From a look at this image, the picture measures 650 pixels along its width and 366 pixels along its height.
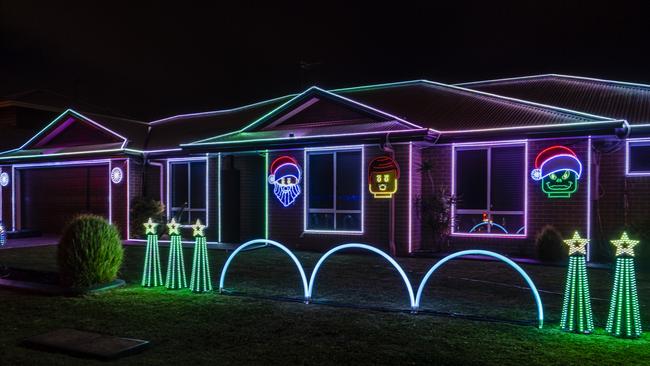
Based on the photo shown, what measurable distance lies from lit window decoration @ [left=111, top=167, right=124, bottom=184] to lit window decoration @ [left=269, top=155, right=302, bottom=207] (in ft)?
21.0

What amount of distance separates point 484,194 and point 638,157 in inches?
158

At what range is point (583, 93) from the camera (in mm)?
16750

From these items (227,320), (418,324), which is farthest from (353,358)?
(227,320)

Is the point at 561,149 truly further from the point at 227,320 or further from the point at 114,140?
the point at 114,140

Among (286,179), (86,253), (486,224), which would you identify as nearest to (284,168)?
(286,179)

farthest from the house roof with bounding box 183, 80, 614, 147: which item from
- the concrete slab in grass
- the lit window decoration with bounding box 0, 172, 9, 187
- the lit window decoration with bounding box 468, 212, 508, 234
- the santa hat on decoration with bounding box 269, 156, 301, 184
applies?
the lit window decoration with bounding box 0, 172, 9, 187

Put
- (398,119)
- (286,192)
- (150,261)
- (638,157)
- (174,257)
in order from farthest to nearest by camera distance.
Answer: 1. (286,192)
2. (398,119)
3. (638,157)
4. (150,261)
5. (174,257)

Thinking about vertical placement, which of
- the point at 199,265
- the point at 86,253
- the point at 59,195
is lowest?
the point at 199,265

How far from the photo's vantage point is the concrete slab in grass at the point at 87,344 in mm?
6016

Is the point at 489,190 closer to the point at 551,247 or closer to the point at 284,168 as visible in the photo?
the point at 551,247

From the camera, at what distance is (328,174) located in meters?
16.8

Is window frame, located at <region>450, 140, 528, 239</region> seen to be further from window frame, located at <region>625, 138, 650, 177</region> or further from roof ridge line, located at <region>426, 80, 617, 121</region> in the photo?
window frame, located at <region>625, 138, 650, 177</region>

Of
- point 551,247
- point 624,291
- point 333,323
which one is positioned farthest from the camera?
point 551,247

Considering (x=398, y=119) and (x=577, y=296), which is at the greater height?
(x=398, y=119)
